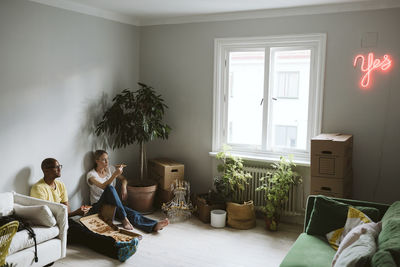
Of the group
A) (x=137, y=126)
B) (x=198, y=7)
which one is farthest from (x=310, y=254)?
(x=198, y=7)

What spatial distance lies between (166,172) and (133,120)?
0.78 m

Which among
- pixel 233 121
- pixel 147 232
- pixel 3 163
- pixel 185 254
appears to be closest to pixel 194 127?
pixel 233 121

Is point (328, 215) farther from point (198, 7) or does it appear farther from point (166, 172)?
point (198, 7)

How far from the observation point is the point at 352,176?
4148 mm

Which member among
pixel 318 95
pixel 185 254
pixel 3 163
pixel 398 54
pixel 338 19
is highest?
pixel 338 19

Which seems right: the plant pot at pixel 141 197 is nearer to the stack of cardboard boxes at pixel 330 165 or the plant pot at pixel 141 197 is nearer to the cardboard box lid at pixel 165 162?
the cardboard box lid at pixel 165 162

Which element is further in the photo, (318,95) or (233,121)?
(233,121)

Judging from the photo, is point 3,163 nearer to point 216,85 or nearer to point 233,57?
point 216,85

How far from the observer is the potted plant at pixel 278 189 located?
427 centimetres

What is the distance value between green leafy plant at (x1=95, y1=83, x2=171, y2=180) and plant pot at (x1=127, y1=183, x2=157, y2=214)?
11.7 inches

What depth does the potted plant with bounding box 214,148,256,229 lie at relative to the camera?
4418 millimetres

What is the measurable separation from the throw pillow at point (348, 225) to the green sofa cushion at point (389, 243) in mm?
156

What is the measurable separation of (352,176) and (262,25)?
2.06 meters

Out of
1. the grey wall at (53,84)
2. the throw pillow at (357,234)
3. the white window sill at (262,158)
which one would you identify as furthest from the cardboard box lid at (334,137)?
the grey wall at (53,84)
